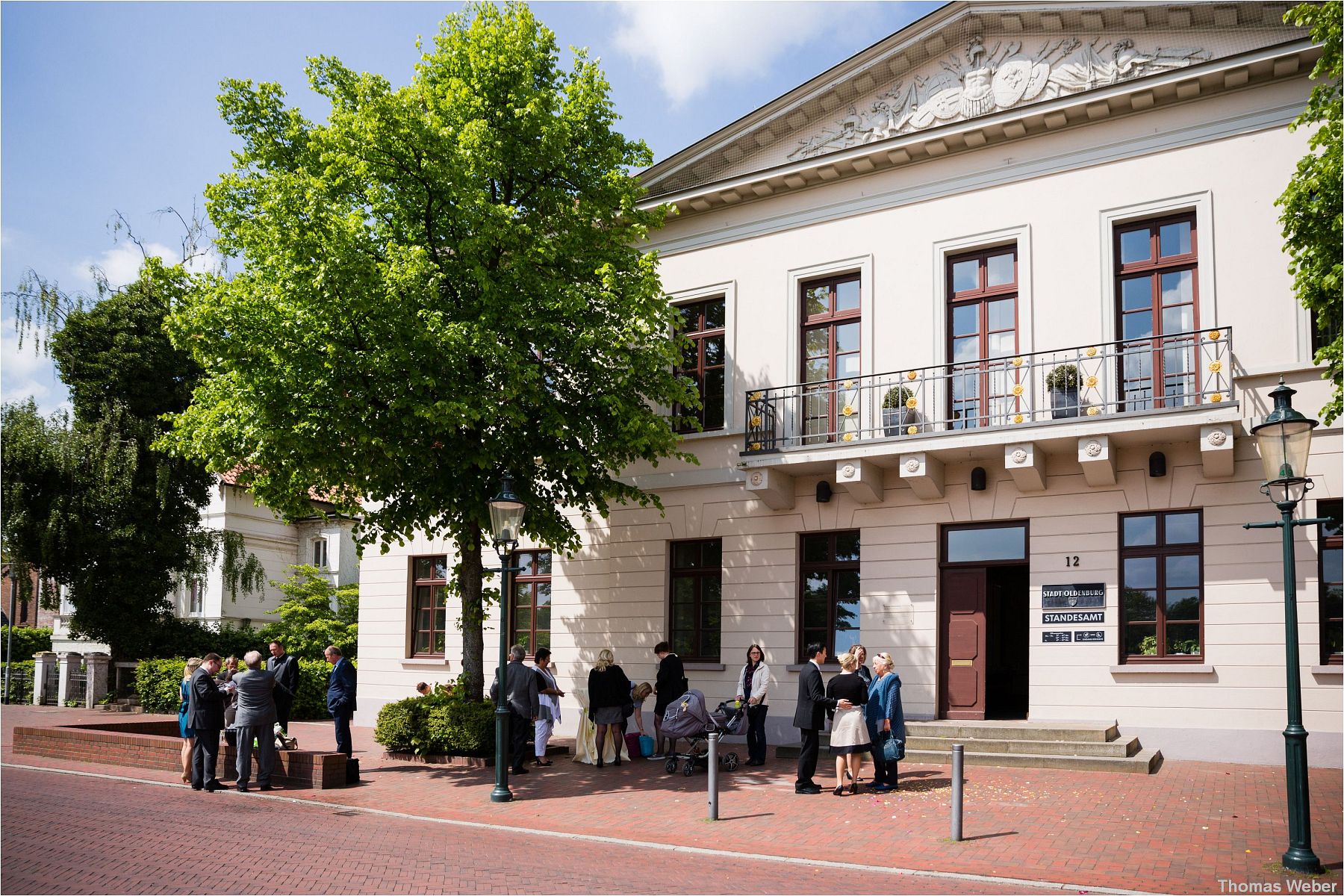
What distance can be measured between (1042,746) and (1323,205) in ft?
23.7

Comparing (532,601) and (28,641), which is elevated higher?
(532,601)

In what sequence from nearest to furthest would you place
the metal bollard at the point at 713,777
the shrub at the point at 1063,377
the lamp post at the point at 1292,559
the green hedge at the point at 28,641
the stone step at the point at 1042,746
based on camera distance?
the lamp post at the point at 1292,559 < the metal bollard at the point at 713,777 < the stone step at the point at 1042,746 < the shrub at the point at 1063,377 < the green hedge at the point at 28,641

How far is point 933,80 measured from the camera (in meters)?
18.2

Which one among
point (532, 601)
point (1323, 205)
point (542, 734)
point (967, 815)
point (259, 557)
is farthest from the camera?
point (259, 557)

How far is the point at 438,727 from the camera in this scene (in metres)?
16.1

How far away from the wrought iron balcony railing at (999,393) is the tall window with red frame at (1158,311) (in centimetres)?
2

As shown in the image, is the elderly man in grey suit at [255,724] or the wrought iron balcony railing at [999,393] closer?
the elderly man in grey suit at [255,724]

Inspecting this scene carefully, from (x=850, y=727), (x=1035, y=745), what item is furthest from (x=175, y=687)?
(x=1035, y=745)

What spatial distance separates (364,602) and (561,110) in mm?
12437

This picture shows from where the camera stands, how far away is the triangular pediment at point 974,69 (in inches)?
633

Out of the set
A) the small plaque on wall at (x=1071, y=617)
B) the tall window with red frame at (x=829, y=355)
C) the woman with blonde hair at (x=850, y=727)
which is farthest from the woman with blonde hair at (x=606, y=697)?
the small plaque on wall at (x=1071, y=617)

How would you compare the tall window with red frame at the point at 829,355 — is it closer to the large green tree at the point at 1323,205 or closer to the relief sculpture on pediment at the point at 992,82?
the relief sculpture on pediment at the point at 992,82

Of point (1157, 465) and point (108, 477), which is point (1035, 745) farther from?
point (108, 477)

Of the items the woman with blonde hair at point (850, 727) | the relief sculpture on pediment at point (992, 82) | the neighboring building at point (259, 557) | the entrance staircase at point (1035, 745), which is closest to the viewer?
the woman with blonde hair at point (850, 727)
